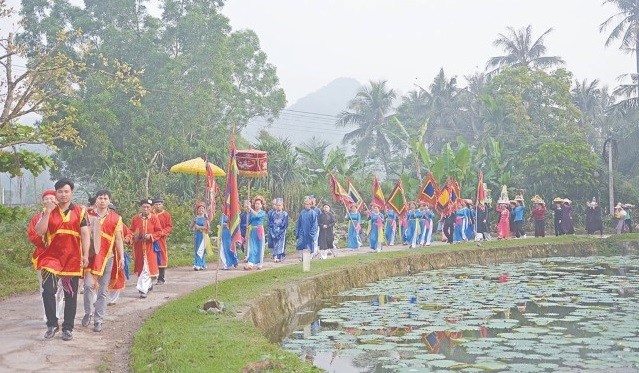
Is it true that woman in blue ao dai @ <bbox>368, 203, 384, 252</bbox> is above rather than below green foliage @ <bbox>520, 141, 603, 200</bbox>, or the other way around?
below

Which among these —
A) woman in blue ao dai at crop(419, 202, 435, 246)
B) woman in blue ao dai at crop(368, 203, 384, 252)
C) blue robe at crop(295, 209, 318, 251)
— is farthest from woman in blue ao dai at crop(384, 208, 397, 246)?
blue robe at crop(295, 209, 318, 251)

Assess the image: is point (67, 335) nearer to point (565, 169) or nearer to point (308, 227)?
point (308, 227)

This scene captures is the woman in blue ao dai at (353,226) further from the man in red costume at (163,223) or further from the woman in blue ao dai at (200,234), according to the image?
the man in red costume at (163,223)

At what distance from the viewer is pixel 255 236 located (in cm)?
1539

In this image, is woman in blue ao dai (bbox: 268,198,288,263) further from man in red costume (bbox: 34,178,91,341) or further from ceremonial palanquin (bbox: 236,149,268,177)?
man in red costume (bbox: 34,178,91,341)

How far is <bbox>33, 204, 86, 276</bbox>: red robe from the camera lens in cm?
731

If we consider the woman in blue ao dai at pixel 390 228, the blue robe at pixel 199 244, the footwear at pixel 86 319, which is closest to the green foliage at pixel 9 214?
the blue robe at pixel 199 244

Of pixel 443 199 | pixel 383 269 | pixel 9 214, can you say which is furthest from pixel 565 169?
pixel 9 214

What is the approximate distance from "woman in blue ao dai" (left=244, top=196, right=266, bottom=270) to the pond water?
275 cm

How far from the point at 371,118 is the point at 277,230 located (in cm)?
4158

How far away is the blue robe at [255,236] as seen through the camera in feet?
50.4

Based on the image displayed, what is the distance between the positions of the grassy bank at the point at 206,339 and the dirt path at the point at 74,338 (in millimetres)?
230

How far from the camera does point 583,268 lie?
57.6 ft

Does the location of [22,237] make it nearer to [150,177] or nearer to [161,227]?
[161,227]
